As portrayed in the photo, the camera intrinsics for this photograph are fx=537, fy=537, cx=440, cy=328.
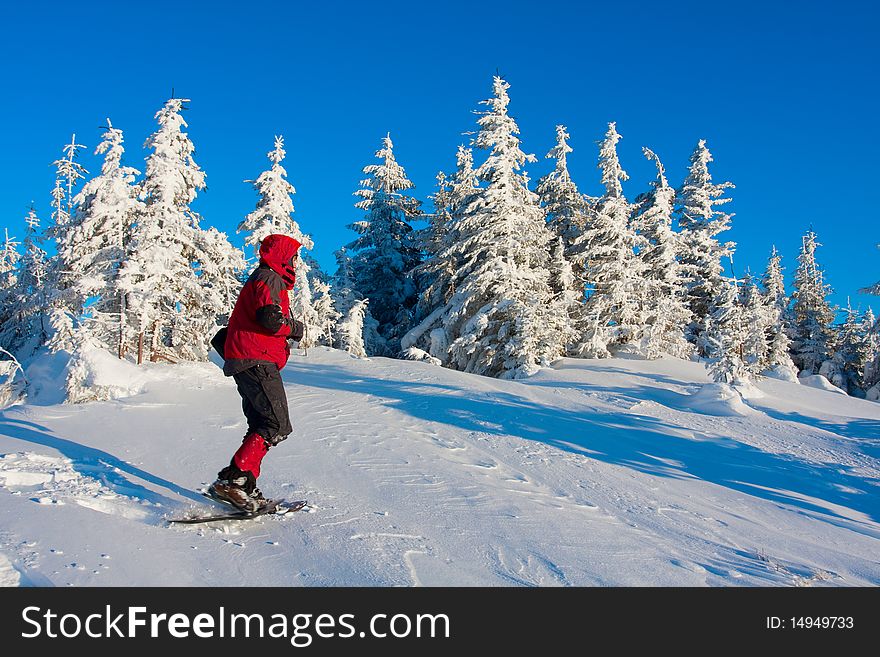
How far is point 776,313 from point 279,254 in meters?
35.8

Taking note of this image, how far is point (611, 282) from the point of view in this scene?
25.7m

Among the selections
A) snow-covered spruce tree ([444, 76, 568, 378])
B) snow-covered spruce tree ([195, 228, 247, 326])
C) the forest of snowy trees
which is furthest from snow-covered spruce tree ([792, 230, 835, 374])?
snow-covered spruce tree ([195, 228, 247, 326])

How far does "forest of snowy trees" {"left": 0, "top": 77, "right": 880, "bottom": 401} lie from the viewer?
61.1 ft

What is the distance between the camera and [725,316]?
2644 cm

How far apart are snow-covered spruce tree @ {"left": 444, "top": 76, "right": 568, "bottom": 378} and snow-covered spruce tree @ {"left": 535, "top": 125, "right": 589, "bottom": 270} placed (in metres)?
4.75

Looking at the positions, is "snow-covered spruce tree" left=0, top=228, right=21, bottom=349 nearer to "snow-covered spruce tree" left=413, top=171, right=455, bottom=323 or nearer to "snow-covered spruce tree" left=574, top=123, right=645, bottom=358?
"snow-covered spruce tree" left=413, top=171, right=455, bottom=323

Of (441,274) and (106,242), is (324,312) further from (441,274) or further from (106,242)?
(106,242)

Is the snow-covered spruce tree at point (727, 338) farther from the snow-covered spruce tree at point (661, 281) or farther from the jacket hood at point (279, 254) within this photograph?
the jacket hood at point (279, 254)

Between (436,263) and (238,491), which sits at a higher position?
(436,263)

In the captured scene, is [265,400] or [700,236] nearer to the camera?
[265,400]

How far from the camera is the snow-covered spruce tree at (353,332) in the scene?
2777cm

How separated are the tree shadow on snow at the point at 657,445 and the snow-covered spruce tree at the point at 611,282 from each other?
13.2 metres

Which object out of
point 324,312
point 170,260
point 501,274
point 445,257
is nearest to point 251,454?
point 170,260
